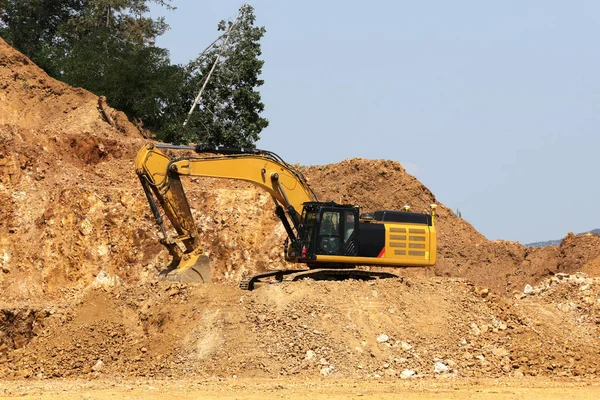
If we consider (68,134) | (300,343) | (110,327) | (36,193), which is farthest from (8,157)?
(300,343)

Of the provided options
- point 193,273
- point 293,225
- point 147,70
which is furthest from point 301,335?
point 147,70

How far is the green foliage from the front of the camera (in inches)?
1406

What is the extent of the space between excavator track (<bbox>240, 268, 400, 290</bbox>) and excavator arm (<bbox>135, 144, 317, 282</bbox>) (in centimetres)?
82

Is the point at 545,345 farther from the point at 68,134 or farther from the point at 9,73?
the point at 9,73

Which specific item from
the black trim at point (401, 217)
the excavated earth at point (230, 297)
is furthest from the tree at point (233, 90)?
the black trim at point (401, 217)

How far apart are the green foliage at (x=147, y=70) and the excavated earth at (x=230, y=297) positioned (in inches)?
183

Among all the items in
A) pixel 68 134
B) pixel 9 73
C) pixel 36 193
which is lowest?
pixel 36 193

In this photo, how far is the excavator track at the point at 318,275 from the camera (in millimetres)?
19508

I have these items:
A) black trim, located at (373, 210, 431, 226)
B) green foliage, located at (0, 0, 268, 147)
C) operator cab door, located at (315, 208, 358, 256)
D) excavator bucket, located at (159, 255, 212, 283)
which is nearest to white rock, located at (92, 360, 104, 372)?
excavator bucket, located at (159, 255, 212, 283)

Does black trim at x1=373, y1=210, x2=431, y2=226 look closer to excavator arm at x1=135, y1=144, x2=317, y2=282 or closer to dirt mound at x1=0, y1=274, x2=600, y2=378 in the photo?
excavator arm at x1=135, y1=144, x2=317, y2=282

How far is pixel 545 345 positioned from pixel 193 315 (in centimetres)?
657

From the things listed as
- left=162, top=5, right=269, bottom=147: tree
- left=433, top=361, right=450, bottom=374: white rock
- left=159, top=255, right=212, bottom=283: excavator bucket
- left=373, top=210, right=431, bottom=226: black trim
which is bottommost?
left=433, top=361, right=450, bottom=374: white rock

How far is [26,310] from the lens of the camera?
1942cm

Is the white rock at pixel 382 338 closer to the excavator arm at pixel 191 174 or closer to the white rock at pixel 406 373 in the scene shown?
the white rock at pixel 406 373
